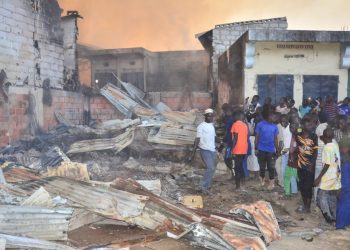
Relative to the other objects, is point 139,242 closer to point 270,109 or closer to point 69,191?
point 69,191

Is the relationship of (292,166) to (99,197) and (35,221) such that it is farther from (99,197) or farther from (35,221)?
(35,221)

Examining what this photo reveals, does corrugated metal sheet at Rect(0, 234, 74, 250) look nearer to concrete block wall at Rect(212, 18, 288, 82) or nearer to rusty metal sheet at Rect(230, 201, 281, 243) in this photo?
rusty metal sheet at Rect(230, 201, 281, 243)

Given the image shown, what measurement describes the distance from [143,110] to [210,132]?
5.48 m

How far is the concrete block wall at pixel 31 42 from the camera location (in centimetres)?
1039

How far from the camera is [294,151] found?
670 centimetres

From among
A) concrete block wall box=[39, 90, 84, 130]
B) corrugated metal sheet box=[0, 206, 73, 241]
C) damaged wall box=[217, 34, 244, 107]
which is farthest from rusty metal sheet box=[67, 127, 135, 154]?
corrugated metal sheet box=[0, 206, 73, 241]

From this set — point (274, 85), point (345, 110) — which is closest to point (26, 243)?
point (345, 110)

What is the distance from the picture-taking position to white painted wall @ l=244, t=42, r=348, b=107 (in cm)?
1220

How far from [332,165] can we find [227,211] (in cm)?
187

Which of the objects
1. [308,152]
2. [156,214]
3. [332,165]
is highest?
[308,152]

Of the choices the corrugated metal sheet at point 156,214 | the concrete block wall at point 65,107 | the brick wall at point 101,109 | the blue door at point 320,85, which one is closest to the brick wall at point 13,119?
the concrete block wall at point 65,107

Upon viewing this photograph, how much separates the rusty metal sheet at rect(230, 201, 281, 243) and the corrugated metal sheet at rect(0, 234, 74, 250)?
2.30 meters

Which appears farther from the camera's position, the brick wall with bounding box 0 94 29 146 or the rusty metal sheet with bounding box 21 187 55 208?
the brick wall with bounding box 0 94 29 146

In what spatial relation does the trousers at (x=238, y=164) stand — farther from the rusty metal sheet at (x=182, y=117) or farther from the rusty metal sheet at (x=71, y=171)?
the rusty metal sheet at (x=182, y=117)
